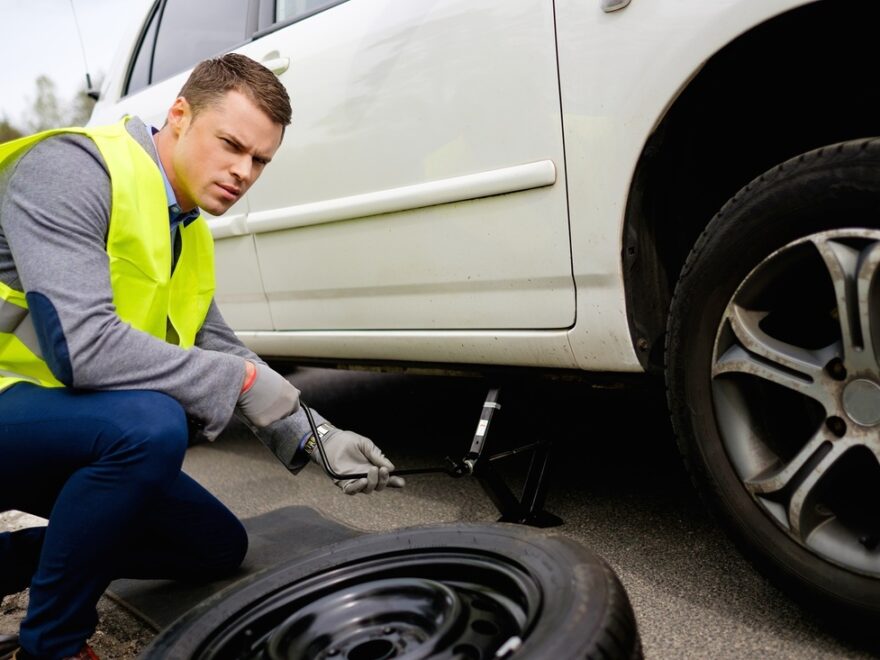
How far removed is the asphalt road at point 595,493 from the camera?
148 centimetres

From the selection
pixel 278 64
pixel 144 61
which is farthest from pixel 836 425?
pixel 144 61

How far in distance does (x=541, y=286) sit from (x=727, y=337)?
45cm

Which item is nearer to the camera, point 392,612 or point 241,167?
point 392,612

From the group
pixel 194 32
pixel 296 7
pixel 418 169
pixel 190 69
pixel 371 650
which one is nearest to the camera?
pixel 371 650

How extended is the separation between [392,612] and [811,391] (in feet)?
2.47

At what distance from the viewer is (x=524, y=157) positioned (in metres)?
1.72

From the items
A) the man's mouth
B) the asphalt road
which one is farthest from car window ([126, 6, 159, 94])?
the man's mouth

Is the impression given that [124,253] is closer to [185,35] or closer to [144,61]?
[185,35]

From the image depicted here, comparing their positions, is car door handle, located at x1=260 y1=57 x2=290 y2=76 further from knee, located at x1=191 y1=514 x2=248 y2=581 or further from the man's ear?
knee, located at x1=191 y1=514 x2=248 y2=581

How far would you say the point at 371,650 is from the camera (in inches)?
52.5

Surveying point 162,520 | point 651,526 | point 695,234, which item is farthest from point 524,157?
point 162,520

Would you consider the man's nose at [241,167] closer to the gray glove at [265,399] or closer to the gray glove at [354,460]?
the gray glove at [265,399]

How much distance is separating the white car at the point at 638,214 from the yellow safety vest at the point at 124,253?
579 millimetres

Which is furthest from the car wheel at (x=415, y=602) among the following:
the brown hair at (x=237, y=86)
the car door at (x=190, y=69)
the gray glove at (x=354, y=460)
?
the car door at (x=190, y=69)
